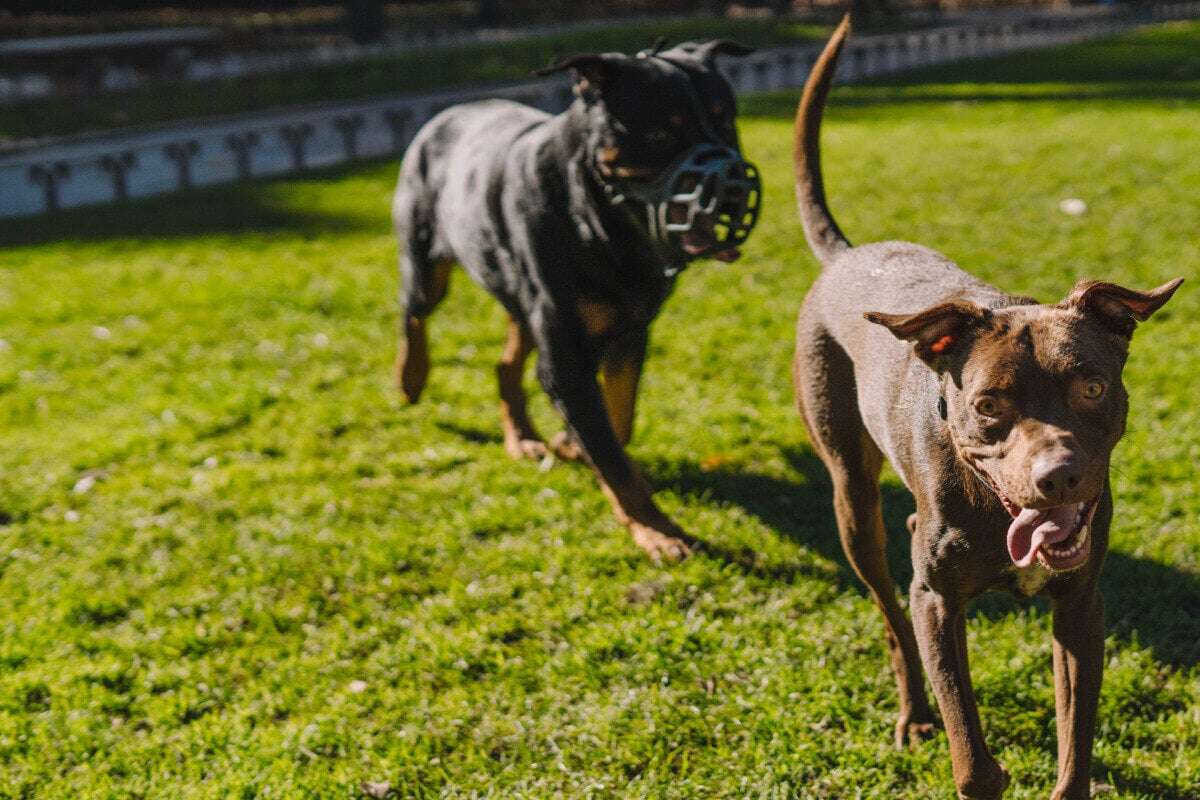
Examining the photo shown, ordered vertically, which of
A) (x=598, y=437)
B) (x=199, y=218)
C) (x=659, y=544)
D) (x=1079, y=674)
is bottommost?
(x=199, y=218)

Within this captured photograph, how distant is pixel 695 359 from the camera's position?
6.66 meters

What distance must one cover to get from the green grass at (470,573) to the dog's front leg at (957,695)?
0.53 m

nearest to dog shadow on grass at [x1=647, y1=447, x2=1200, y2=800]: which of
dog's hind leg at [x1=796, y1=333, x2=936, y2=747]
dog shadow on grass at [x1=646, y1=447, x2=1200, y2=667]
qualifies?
dog shadow on grass at [x1=646, y1=447, x2=1200, y2=667]

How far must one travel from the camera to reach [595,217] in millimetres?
4434

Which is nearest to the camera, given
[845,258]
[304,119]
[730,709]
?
[845,258]

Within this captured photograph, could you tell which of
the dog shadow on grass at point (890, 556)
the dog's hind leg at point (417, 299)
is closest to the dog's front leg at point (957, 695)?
the dog shadow on grass at point (890, 556)

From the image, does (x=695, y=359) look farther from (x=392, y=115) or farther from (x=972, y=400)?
(x=392, y=115)

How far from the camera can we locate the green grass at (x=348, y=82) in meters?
19.4

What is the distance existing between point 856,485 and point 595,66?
1.74m

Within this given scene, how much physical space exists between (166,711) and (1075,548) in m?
2.89

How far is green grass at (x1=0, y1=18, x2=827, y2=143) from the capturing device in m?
19.4

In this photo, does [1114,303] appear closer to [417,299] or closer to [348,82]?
[417,299]

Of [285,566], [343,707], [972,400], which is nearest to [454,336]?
[285,566]

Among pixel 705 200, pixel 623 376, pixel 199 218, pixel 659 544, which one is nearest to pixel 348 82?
pixel 199 218
